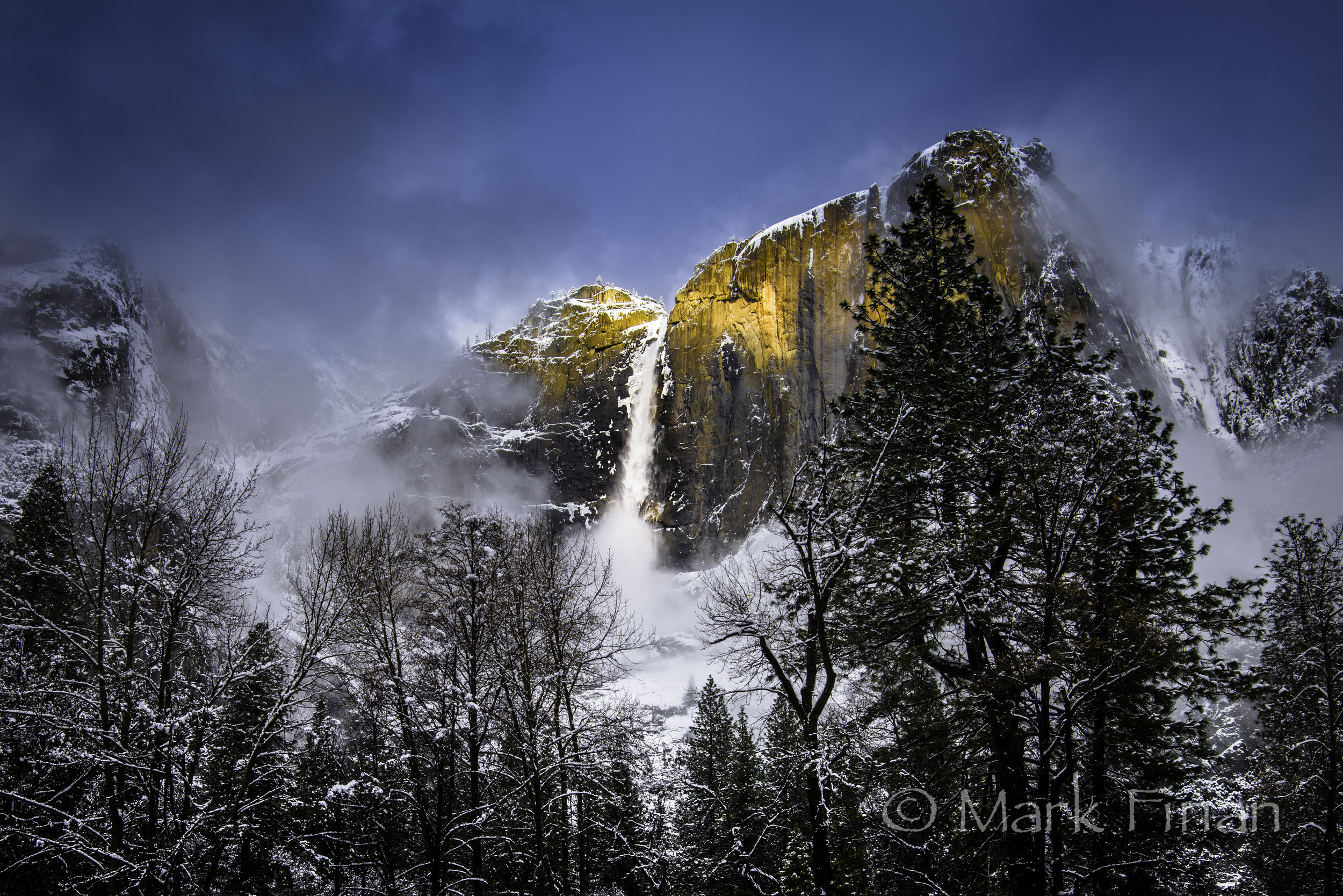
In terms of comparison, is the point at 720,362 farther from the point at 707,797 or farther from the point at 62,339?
the point at 62,339

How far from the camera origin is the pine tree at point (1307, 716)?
40.4 ft

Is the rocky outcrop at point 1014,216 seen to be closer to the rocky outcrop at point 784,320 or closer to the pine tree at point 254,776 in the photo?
the rocky outcrop at point 784,320

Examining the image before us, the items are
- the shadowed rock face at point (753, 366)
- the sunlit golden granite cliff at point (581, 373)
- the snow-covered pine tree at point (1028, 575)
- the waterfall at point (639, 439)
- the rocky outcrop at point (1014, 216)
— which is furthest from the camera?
the sunlit golden granite cliff at point (581, 373)

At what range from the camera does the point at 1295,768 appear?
507 inches

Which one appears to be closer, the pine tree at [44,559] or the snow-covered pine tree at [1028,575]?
the snow-covered pine tree at [1028,575]

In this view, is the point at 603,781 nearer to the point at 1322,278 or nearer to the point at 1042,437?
the point at 1042,437

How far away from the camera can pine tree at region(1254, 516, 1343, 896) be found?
1231 cm

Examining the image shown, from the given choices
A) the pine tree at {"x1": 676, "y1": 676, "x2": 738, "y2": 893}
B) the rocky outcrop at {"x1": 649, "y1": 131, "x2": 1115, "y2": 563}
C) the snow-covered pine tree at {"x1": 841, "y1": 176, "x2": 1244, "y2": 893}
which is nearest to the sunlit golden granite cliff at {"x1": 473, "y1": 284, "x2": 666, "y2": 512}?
the rocky outcrop at {"x1": 649, "y1": 131, "x2": 1115, "y2": 563}

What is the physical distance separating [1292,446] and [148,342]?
177 m

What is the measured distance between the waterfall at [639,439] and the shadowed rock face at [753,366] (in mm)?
3044

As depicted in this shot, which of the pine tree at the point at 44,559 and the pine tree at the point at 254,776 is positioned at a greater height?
the pine tree at the point at 44,559

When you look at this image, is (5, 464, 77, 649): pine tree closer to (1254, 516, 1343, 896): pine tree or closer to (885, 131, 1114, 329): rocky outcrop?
(1254, 516, 1343, 896): pine tree

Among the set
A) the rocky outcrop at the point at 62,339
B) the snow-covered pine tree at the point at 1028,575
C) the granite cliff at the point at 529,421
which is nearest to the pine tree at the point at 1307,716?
the snow-covered pine tree at the point at 1028,575

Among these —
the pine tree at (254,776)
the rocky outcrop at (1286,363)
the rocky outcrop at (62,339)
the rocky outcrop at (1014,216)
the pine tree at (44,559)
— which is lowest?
the pine tree at (254,776)
